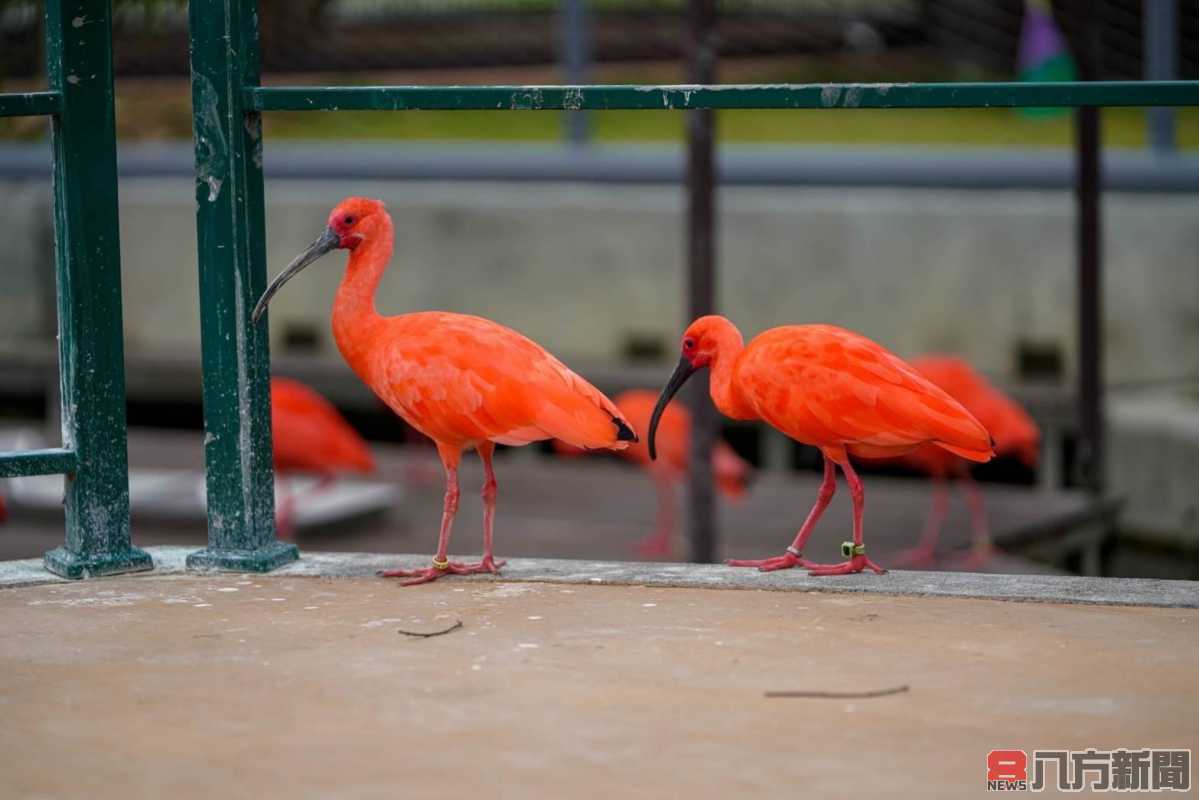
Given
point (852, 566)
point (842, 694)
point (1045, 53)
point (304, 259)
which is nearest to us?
point (842, 694)

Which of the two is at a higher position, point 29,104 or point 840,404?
point 29,104

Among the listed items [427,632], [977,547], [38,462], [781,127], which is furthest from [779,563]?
[781,127]

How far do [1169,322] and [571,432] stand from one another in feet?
27.4

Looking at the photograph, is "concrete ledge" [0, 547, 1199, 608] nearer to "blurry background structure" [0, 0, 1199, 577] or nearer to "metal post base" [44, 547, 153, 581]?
"metal post base" [44, 547, 153, 581]

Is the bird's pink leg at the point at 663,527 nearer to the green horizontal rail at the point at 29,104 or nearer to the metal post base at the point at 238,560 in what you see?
the metal post base at the point at 238,560

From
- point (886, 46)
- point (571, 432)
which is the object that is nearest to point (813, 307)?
point (886, 46)

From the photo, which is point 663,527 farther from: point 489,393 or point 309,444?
point 489,393

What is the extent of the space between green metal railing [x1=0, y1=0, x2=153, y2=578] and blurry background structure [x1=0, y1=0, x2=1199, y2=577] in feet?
19.2

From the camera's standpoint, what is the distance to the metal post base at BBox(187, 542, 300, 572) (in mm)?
4805

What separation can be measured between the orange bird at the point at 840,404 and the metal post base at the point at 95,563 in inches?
50.2

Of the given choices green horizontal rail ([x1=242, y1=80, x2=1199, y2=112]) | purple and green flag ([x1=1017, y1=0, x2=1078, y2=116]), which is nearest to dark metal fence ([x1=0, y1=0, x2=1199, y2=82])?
purple and green flag ([x1=1017, y1=0, x2=1078, y2=116])

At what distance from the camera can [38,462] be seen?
4.73 metres

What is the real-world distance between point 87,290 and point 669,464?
6243 millimetres

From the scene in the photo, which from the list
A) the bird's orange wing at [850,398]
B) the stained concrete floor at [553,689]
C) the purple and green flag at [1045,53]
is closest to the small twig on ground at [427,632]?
the stained concrete floor at [553,689]
